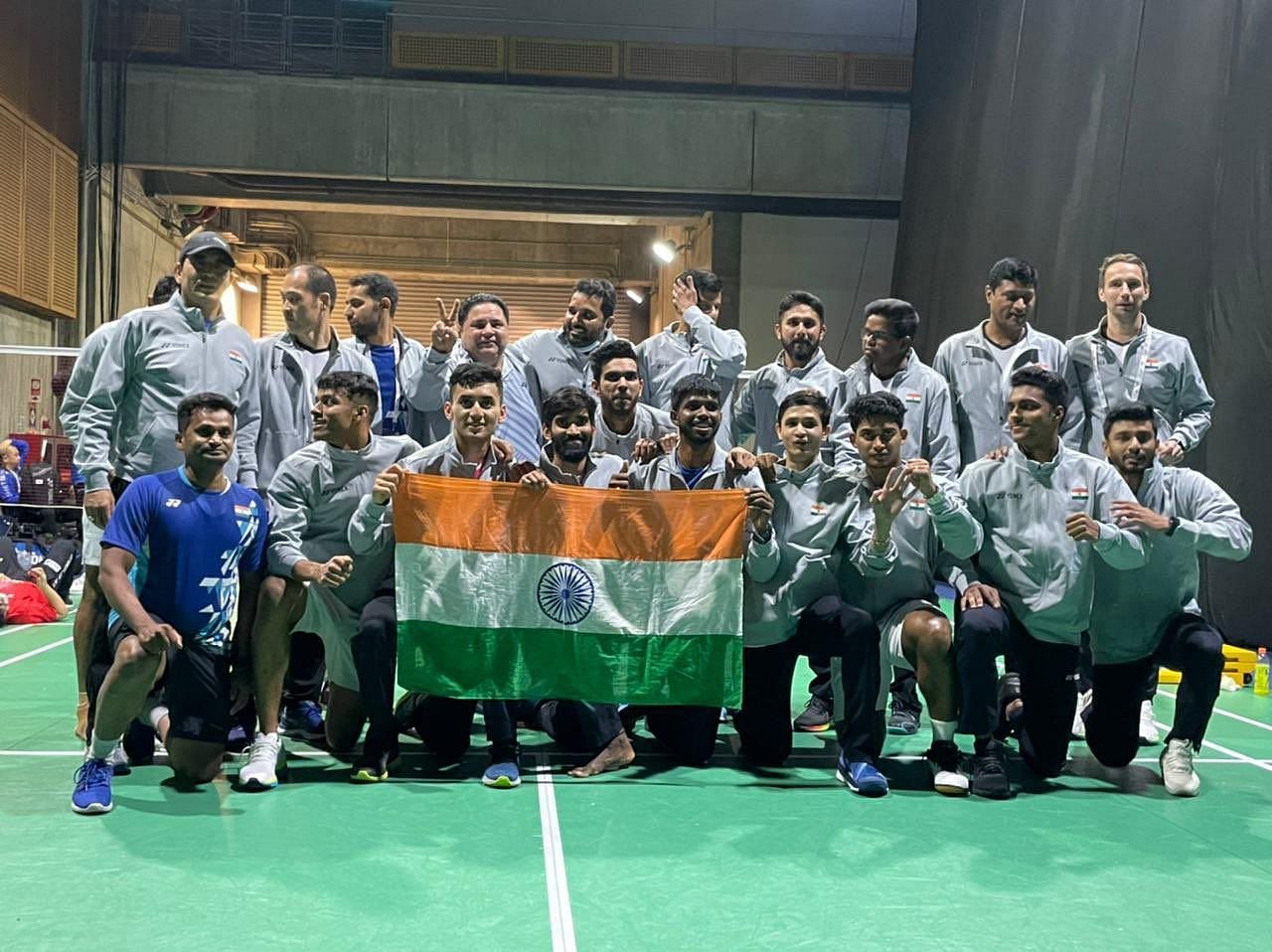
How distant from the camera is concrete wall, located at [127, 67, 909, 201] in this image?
1683 cm

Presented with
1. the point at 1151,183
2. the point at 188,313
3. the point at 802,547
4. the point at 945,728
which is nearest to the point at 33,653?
the point at 188,313

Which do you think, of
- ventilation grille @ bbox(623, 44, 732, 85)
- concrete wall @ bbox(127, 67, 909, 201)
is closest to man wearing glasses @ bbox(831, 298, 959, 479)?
concrete wall @ bbox(127, 67, 909, 201)

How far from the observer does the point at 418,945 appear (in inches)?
121

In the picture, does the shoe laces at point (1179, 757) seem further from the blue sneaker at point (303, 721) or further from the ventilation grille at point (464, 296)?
the ventilation grille at point (464, 296)

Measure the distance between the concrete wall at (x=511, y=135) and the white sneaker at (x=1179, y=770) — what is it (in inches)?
534

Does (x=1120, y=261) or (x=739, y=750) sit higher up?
(x=1120, y=261)

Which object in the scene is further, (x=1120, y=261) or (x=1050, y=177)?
(x=1050, y=177)

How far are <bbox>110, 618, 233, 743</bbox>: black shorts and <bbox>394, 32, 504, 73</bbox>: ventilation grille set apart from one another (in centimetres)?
1445

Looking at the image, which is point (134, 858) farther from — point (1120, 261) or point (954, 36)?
point (954, 36)

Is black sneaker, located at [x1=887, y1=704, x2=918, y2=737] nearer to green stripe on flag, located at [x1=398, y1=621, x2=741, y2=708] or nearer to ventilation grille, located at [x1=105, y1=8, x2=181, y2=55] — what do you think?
green stripe on flag, located at [x1=398, y1=621, x2=741, y2=708]

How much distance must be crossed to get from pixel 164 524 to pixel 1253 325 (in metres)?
7.30

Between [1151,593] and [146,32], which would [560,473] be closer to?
[1151,593]

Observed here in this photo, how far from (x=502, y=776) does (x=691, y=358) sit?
3.07 m

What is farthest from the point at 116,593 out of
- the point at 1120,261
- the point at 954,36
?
the point at 954,36
